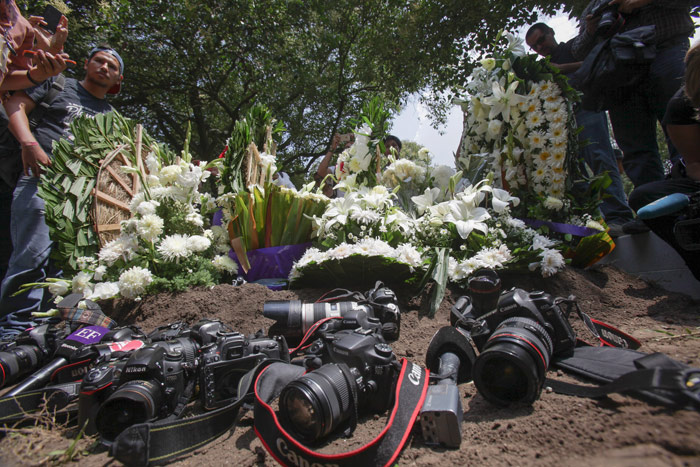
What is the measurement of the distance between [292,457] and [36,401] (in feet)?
3.59

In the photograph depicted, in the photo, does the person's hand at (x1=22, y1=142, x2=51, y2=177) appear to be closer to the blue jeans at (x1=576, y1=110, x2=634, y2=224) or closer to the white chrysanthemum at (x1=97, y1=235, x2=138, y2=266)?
the white chrysanthemum at (x1=97, y1=235, x2=138, y2=266)

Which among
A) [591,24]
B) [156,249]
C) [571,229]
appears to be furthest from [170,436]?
[591,24]

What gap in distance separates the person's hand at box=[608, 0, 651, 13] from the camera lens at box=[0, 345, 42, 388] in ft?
14.4

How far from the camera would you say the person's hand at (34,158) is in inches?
110

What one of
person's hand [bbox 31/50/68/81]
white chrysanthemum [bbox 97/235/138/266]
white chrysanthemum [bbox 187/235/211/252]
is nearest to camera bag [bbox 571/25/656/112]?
white chrysanthemum [bbox 187/235/211/252]

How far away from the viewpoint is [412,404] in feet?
3.67

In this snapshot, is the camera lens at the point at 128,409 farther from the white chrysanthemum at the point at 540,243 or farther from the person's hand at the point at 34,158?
the person's hand at the point at 34,158

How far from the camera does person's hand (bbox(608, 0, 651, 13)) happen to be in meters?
2.78

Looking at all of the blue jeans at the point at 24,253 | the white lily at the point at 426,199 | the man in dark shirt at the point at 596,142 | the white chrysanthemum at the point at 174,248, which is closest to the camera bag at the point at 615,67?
the man in dark shirt at the point at 596,142

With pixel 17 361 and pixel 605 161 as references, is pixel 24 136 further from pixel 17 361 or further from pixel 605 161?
pixel 605 161

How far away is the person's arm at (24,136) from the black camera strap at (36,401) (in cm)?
207

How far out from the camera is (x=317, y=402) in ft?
3.32

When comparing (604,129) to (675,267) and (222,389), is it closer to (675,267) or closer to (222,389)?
(675,267)

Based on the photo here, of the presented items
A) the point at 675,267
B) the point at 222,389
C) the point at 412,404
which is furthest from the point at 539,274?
the point at 222,389
